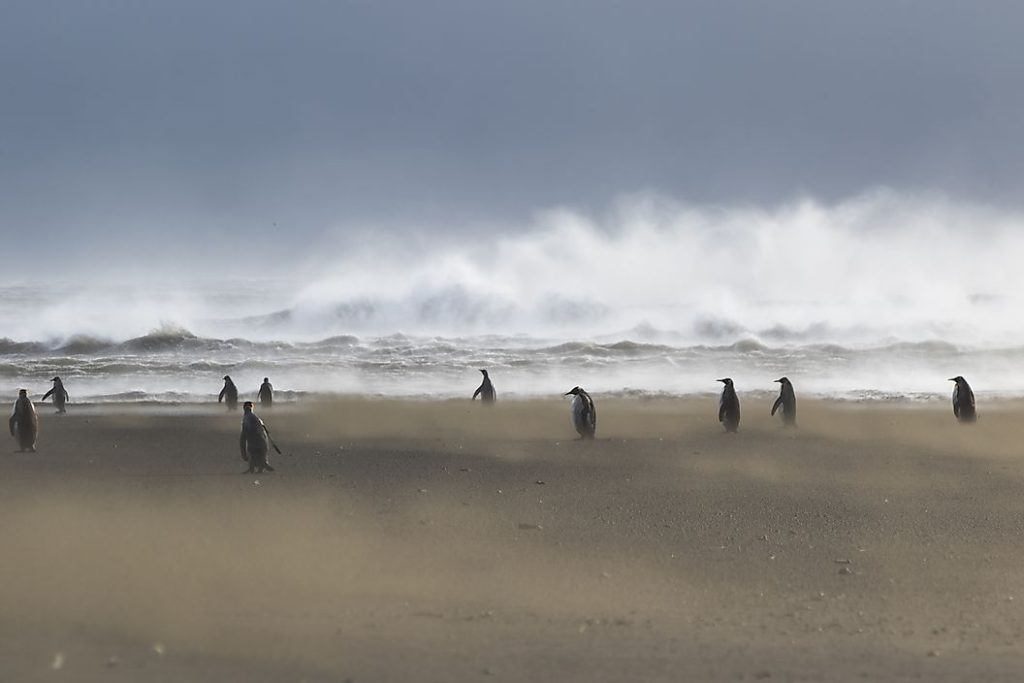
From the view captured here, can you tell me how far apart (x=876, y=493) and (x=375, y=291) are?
63008 mm

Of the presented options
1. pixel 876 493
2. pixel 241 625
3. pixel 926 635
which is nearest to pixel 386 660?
pixel 241 625

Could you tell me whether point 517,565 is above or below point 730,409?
below

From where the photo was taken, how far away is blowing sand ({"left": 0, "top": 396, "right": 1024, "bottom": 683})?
836 centimetres

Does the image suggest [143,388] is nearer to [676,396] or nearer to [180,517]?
[676,396]

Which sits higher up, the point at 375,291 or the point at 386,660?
the point at 375,291

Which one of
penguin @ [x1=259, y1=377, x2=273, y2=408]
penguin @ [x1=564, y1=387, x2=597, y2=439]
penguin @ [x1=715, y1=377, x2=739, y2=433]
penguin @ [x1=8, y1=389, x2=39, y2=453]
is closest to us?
penguin @ [x1=8, y1=389, x2=39, y2=453]

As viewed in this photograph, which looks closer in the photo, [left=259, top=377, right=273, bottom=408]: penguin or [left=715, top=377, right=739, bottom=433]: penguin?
[left=715, top=377, right=739, bottom=433]: penguin

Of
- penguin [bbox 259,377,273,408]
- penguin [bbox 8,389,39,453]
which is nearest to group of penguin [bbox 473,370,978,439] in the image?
penguin [bbox 8,389,39,453]

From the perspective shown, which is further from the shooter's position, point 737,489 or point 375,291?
point 375,291

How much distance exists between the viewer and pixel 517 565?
11.0 m

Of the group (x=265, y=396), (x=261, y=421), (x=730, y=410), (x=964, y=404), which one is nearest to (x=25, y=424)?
(x=261, y=421)

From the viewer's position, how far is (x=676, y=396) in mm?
33031

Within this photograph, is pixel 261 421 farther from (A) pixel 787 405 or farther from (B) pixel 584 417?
(A) pixel 787 405

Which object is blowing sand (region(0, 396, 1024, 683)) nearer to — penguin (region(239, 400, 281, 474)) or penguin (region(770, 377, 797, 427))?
penguin (region(239, 400, 281, 474))
